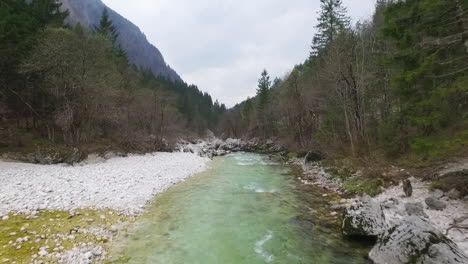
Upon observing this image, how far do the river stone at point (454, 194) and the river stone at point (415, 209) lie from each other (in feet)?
3.20

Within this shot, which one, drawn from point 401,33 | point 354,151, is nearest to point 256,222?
point 401,33

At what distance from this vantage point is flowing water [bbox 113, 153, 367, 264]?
681cm

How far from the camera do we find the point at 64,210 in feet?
28.6

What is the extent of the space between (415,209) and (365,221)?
1.94 m

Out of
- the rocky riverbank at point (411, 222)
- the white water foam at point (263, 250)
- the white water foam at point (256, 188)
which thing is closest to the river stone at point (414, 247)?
the rocky riverbank at point (411, 222)

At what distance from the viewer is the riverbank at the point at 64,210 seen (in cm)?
635

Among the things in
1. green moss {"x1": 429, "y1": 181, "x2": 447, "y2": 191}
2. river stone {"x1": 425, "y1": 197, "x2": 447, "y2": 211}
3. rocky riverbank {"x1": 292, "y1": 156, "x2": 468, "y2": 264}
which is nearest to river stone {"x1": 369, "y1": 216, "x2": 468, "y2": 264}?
rocky riverbank {"x1": 292, "y1": 156, "x2": 468, "y2": 264}

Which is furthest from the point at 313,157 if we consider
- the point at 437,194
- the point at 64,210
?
the point at 64,210

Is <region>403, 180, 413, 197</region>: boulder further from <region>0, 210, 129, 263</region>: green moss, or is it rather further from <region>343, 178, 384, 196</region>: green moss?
<region>0, 210, 129, 263</region>: green moss

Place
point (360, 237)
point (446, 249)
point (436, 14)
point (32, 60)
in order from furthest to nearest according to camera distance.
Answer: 1. point (32, 60)
2. point (436, 14)
3. point (360, 237)
4. point (446, 249)

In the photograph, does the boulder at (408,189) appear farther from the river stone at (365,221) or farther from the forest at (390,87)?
the river stone at (365,221)

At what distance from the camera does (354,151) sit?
1703 cm

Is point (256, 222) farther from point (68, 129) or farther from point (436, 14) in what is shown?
point (68, 129)

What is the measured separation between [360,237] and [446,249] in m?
2.70
